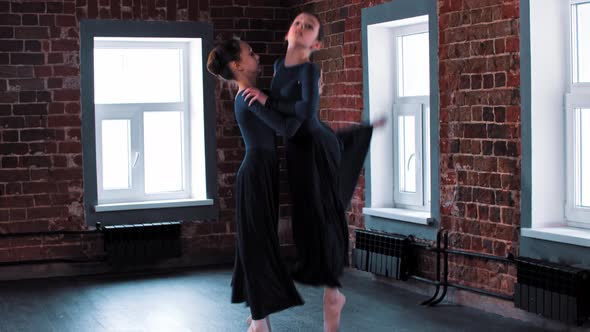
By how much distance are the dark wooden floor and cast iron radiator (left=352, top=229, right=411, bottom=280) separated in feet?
0.48

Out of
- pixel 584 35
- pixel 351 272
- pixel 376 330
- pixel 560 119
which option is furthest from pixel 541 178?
pixel 351 272

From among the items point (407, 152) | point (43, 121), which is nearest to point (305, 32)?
point (407, 152)

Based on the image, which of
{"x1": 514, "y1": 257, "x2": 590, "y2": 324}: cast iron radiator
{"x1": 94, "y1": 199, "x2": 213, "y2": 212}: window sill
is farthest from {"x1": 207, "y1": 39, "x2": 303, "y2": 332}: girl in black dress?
{"x1": 94, "y1": 199, "x2": 213, "y2": 212}: window sill

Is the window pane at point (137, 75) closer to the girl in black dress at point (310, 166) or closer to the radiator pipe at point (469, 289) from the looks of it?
the radiator pipe at point (469, 289)

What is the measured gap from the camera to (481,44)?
6.31 meters

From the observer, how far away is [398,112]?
7652mm

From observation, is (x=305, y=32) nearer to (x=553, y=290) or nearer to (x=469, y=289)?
(x=553, y=290)

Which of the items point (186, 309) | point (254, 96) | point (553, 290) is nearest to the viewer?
point (254, 96)

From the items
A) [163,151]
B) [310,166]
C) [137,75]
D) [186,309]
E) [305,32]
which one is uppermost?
[137,75]

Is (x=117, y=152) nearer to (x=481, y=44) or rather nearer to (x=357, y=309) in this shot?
(x=357, y=309)

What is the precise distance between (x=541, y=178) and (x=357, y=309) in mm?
1624

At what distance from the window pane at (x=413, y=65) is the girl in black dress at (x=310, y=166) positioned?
2.42 meters

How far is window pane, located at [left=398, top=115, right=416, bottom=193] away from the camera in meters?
7.49

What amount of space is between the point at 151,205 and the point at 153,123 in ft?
2.67
